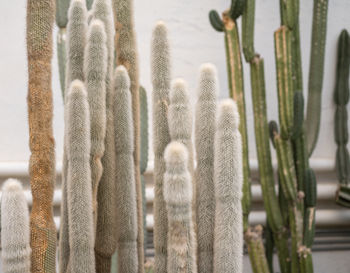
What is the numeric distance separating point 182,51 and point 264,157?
0.41 metres

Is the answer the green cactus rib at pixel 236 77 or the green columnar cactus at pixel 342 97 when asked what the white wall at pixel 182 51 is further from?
the green cactus rib at pixel 236 77

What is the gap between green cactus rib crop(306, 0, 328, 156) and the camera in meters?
1.18

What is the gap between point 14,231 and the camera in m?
0.44

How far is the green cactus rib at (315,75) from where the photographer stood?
1180 mm

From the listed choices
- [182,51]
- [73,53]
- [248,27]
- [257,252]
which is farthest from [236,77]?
[73,53]

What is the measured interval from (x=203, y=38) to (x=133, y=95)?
72 cm

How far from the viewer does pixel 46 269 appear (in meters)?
0.49

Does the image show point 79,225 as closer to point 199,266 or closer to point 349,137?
point 199,266

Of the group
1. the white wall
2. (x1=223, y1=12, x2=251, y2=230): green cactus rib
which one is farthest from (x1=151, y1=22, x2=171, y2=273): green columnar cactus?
the white wall

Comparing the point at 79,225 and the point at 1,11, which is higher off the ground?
the point at 1,11

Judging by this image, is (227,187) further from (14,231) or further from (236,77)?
(236,77)

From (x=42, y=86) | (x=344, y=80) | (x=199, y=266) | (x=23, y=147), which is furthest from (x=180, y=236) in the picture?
(x=344, y=80)

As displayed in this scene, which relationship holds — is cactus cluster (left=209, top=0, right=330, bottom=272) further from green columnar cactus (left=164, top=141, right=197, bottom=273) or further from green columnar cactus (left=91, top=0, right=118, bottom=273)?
green columnar cactus (left=164, top=141, right=197, bottom=273)

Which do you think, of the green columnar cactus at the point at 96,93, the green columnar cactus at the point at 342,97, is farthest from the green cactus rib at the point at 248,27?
the green columnar cactus at the point at 96,93
